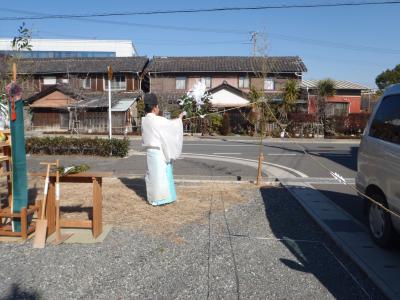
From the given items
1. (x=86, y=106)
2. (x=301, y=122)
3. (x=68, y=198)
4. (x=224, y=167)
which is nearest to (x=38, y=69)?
(x=86, y=106)

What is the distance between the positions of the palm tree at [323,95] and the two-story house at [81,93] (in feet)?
43.5

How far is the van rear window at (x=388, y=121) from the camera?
4734 mm

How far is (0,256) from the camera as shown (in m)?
4.58

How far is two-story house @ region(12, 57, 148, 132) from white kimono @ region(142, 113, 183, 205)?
22.0m

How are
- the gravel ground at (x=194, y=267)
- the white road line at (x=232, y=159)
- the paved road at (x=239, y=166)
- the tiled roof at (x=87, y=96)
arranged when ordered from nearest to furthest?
the gravel ground at (x=194, y=267) → the paved road at (x=239, y=166) → the white road line at (x=232, y=159) → the tiled roof at (x=87, y=96)

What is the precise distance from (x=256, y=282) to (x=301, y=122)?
24.7 m

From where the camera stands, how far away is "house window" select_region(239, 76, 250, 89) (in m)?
34.7

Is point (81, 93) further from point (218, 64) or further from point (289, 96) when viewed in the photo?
point (289, 96)

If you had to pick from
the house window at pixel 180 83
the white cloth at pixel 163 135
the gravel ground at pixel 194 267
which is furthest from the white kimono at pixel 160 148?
the house window at pixel 180 83

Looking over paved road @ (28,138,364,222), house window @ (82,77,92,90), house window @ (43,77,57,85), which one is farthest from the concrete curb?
house window @ (43,77,57,85)

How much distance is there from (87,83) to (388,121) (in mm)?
33756

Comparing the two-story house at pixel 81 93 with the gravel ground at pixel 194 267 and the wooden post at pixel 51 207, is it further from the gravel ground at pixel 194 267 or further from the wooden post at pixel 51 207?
the gravel ground at pixel 194 267

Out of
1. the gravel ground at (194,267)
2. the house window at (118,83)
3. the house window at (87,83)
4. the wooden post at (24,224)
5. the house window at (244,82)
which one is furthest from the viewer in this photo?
the house window at (87,83)

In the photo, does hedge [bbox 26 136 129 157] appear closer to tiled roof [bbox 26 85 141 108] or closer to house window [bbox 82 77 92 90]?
tiled roof [bbox 26 85 141 108]
